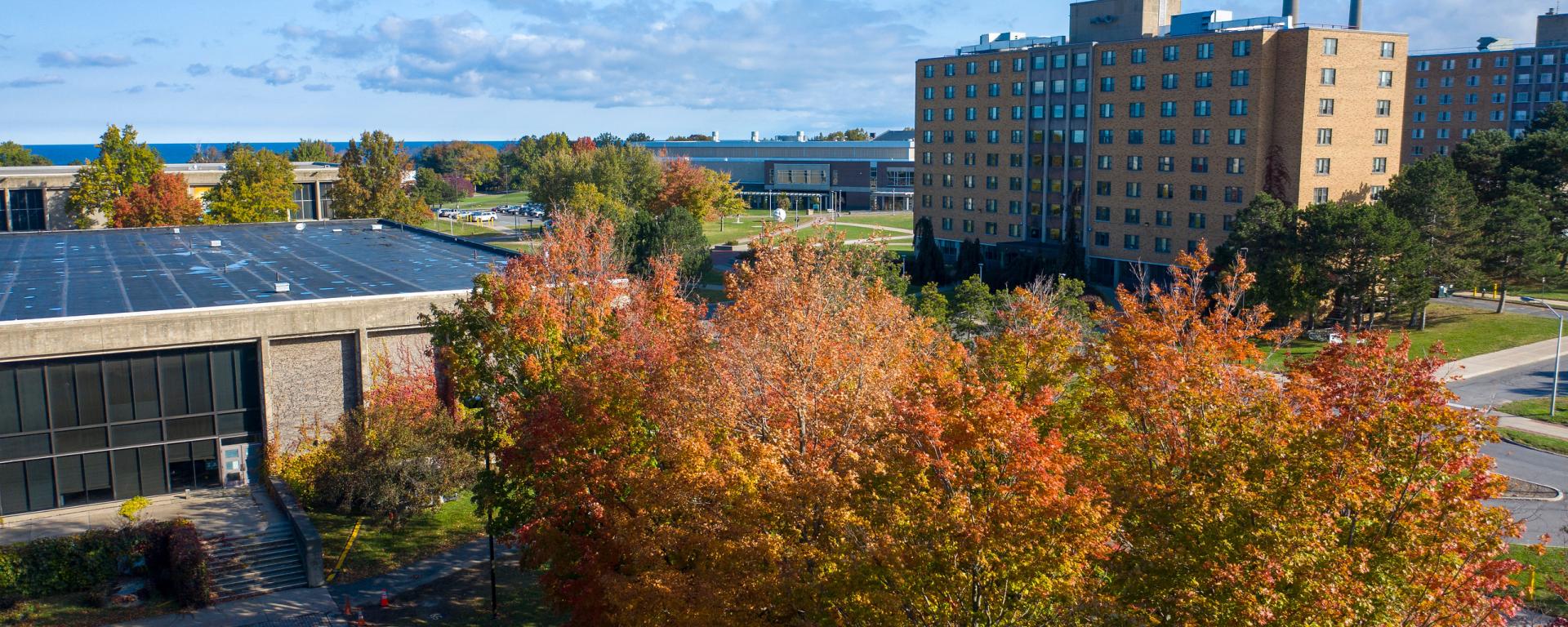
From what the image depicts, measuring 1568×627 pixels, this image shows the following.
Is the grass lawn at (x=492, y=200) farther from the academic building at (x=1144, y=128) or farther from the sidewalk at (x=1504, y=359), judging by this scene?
the sidewalk at (x=1504, y=359)

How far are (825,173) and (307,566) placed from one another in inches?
5122

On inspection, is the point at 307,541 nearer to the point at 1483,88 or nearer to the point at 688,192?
the point at 688,192

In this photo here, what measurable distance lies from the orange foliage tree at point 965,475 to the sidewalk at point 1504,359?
3639cm

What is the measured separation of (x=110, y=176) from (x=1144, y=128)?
77.5 meters

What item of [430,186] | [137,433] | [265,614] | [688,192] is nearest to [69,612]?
[265,614]

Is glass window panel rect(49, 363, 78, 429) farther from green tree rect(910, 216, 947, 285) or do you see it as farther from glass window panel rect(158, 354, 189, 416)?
green tree rect(910, 216, 947, 285)

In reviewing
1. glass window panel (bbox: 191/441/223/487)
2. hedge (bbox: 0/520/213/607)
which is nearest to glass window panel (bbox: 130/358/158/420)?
glass window panel (bbox: 191/441/223/487)

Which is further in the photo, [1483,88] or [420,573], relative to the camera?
[1483,88]

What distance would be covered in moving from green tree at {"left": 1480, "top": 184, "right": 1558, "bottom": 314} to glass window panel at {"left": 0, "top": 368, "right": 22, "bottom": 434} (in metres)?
72.6

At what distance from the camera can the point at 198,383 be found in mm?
36719

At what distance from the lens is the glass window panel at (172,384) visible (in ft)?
118

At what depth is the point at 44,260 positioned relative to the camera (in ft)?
173

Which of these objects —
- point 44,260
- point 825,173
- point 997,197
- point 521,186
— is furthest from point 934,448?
point 521,186

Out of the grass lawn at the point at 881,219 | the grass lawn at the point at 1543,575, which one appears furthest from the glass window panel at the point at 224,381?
the grass lawn at the point at 881,219
